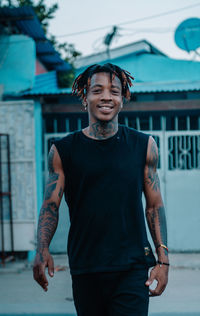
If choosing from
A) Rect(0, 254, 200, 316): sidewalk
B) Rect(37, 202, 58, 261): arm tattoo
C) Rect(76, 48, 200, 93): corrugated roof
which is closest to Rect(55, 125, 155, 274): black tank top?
Rect(37, 202, 58, 261): arm tattoo

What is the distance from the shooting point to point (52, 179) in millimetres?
2342

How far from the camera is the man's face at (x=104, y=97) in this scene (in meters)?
2.34

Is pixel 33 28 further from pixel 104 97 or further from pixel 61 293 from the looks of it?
pixel 104 97

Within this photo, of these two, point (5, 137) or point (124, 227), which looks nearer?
point (124, 227)

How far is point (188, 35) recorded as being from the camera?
9.10 metres

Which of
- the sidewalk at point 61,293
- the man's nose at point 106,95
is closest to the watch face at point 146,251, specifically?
the man's nose at point 106,95

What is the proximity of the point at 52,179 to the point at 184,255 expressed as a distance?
16.0ft

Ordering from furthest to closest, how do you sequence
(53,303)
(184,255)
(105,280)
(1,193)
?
(184,255) → (1,193) → (53,303) → (105,280)

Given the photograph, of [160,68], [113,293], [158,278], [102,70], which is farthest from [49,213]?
[160,68]

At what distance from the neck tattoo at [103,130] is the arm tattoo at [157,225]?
1.70 feet

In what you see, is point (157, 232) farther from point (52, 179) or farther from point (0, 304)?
point (0, 304)

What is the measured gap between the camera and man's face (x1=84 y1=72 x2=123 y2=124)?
234cm

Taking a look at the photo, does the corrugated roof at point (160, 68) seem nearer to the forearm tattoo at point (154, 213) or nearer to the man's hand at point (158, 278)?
the forearm tattoo at point (154, 213)

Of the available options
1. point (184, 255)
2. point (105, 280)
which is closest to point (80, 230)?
point (105, 280)
